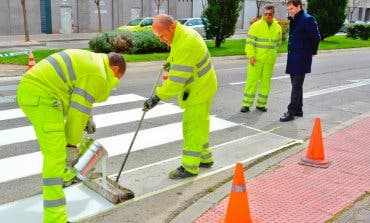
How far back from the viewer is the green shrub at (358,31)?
34688mm

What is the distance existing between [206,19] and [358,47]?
10.2m

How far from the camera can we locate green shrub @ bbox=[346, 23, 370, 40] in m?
34.7

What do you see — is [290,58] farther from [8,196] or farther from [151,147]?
[8,196]

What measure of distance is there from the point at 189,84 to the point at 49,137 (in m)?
1.97

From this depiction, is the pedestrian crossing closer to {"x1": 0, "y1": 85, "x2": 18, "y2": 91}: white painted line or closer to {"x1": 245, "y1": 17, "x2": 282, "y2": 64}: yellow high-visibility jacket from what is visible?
{"x1": 245, "y1": 17, "x2": 282, "y2": 64}: yellow high-visibility jacket

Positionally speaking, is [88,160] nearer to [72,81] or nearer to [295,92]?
[72,81]

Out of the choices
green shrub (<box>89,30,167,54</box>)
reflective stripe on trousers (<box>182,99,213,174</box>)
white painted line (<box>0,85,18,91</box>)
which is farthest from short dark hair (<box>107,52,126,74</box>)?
green shrub (<box>89,30,167,54</box>)

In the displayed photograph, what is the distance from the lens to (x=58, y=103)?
13.0ft

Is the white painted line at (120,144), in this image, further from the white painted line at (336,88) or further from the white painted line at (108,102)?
the white painted line at (336,88)

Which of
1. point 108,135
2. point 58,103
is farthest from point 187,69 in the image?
point 108,135

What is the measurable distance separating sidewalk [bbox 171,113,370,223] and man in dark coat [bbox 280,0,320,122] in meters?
2.12

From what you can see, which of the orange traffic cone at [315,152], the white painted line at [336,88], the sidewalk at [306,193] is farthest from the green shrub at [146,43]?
the orange traffic cone at [315,152]

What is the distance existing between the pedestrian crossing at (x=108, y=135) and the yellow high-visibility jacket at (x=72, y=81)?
1.12 m

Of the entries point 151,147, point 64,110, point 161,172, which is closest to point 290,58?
point 151,147
